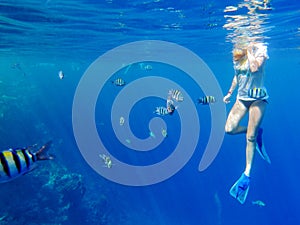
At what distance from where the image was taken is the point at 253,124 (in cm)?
808

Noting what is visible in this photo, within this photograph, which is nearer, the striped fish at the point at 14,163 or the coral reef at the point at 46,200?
the striped fish at the point at 14,163

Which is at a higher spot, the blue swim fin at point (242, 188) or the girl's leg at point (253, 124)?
the girl's leg at point (253, 124)

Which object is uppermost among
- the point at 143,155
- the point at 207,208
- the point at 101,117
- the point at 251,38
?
the point at 251,38

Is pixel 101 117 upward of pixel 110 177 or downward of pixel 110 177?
upward

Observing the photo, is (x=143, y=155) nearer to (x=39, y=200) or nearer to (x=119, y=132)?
(x=119, y=132)

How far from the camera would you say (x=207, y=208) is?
4291cm

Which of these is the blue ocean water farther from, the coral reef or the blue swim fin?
the blue swim fin

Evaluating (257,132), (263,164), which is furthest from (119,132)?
(257,132)

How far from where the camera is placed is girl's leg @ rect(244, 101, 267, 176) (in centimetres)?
804

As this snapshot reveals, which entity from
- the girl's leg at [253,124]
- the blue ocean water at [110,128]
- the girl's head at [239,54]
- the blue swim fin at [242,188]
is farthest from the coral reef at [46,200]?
the girl's head at [239,54]

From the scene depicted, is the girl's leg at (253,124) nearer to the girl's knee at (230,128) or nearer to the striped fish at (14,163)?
the girl's knee at (230,128)

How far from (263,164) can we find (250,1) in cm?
4750

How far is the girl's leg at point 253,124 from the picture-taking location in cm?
804

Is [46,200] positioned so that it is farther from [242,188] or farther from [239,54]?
[239,54]
